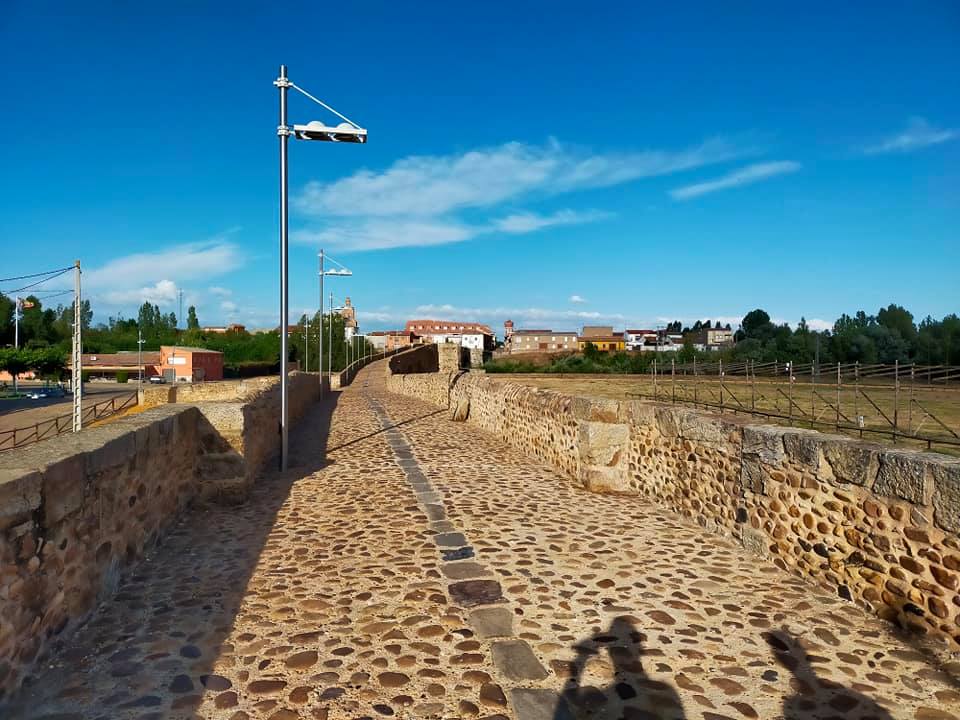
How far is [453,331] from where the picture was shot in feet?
445

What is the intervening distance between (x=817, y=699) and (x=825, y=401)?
2152 cm

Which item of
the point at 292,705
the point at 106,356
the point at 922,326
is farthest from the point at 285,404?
the point at 106,356

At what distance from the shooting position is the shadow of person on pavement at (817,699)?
2.60 m

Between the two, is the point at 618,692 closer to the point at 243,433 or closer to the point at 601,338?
the point at 243,433

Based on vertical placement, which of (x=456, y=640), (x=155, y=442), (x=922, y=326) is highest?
(x=922, y=326)

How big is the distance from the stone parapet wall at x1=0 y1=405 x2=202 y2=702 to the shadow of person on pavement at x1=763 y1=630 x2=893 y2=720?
3599mm

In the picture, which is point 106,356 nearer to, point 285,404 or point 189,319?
point 189,319

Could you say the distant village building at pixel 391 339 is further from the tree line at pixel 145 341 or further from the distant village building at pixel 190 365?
the distant village building at pixel 190 365

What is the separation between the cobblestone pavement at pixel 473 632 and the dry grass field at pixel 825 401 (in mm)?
9923

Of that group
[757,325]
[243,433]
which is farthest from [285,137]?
[757,325]

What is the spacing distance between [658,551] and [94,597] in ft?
13.4

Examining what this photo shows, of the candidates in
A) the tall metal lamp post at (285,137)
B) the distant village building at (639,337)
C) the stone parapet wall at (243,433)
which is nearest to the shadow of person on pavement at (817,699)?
the stone parapet wall at (243,433)

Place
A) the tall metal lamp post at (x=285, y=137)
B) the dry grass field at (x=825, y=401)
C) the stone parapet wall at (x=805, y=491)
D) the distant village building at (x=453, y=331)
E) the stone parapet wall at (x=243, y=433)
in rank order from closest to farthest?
the stone parapet wall at (x=805, y=491) → the stone parapet wall at (x=243, y=433) → the tall metal lamp post at (x=285, y=137) → the dry grass field at (x=825, y=401) → the distant village building at (x=453, y=331)

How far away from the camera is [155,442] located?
4773 mm
